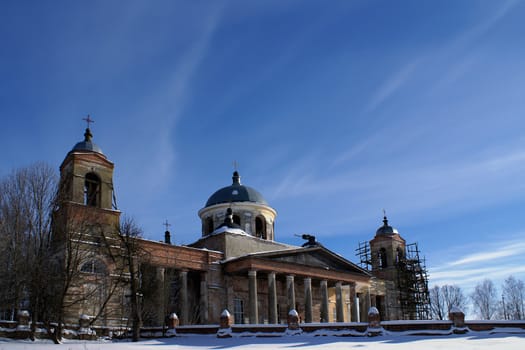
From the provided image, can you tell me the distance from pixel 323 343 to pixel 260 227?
22.4 metres

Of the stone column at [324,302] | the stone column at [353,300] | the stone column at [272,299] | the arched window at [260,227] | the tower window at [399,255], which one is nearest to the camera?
the stone column at [272,299]

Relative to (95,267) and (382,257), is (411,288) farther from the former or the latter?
(95,267)

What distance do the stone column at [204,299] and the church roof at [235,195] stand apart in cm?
910

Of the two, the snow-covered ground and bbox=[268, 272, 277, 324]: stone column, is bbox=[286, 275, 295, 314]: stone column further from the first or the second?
the snow-covered ground

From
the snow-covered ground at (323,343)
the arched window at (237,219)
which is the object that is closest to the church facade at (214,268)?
the arched window at (237,219)

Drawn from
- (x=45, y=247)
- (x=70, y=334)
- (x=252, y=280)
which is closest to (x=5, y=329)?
(x=70, y=334)

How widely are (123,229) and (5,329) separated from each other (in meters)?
7.15

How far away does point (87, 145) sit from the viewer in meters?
31.1

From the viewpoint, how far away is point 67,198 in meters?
27.7

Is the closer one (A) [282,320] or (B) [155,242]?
(B) [155,242]

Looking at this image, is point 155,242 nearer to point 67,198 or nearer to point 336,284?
point 67,198

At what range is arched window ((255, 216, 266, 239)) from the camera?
42.0 meters

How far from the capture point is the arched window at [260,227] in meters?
42.0

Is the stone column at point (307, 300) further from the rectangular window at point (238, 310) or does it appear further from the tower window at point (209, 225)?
the tower window at point (209, 225)
